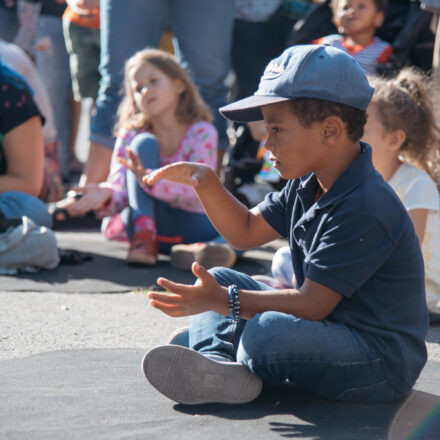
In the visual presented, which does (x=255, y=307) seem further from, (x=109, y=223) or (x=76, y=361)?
(x=109, y=223)

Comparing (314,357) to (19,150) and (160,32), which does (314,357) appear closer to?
(19,150)

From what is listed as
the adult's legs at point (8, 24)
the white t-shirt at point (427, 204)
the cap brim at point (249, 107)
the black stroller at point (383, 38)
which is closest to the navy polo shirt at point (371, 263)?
the cap brim at point (249, 107)

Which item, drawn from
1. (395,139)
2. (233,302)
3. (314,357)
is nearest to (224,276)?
(233,302)

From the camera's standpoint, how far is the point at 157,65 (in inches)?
159

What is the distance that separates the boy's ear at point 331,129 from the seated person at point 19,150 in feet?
6.67

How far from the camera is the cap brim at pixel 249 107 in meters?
2.00

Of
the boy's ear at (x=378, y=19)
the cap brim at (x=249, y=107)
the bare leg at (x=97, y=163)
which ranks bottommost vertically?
the bare leg at (x=97, y=163)

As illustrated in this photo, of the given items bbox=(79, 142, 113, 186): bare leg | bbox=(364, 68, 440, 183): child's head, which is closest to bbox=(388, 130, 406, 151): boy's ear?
bbox=(364, 68, 440, 183): child's head

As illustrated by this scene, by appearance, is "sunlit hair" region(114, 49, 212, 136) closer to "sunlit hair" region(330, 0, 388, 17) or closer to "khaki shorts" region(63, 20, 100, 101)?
"sunlit hair" region(330, 0, 388, 17)

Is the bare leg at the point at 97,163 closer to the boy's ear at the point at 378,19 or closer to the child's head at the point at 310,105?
the boy's ear at the point at 378,19

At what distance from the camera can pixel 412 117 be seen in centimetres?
303

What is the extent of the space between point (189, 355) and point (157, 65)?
7.82ft

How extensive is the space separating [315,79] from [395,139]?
1.11 m

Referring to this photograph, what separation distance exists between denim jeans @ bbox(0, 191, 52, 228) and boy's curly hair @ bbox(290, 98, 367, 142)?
202 centimetres
